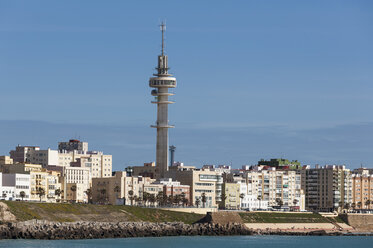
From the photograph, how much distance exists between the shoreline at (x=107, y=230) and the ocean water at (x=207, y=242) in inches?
165

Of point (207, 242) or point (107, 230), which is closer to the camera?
point (207, 242)

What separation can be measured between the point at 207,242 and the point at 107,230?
17813 millimetres

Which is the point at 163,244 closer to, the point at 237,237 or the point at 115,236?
the point at 115,236

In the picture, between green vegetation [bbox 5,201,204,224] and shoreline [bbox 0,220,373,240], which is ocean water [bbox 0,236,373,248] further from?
green vegetation [bbox 5,201,204,224]

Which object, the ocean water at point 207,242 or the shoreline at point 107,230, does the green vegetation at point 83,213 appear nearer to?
the shoreline at point 107,230

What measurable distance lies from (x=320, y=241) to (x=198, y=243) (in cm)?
3346

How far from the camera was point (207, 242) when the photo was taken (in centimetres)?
16625

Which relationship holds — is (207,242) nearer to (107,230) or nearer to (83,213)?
(107,230)

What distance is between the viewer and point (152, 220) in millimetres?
193375

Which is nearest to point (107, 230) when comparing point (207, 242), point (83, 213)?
point (83, 213)

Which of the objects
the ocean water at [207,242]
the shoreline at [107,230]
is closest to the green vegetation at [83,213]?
the shoreline at [107,230]

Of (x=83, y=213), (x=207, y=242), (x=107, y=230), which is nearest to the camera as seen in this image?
(x=207, y=242)

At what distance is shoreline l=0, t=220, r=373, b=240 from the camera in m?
157

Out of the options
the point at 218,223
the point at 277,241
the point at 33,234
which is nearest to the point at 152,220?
the point at 218,223
